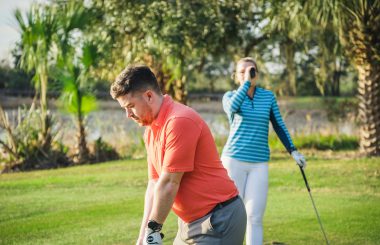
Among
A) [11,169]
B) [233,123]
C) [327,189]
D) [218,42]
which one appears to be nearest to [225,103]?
[233,123]

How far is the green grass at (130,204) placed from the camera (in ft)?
26.1

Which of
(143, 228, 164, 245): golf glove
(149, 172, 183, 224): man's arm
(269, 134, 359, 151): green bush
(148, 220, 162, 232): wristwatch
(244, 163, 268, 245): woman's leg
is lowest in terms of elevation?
(269, 134, 359, 151): green bush

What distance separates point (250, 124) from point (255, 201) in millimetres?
723

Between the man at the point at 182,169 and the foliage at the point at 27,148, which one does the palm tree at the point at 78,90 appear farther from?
the man at the point at 182,169

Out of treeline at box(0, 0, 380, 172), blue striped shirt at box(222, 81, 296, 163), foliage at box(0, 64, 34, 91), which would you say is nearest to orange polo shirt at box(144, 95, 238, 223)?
blue striped shirt at box(222, 81, 296, 163)

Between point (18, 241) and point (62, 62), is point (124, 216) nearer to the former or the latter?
point (18, 241)

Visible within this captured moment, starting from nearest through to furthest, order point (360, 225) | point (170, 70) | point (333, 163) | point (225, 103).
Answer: point (225, 103) < point (360, 225) < point (333, 163) < point (170, 70)

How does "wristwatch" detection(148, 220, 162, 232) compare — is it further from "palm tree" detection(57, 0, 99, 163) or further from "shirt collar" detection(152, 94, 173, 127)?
"palm tree" detection(57, 0, 99, 163)

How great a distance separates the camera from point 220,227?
361 cm

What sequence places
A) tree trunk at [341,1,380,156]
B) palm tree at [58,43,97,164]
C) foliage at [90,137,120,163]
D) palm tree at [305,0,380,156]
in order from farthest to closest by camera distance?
1. foliage at [90,137,120,163]
2. palm tree at [58,43,97,164]
3. tree trunk at [341,1,380,156]
4. palm tree at [305,0,380,156]

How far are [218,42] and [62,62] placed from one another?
4.44 metres

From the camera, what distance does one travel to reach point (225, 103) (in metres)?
6.48

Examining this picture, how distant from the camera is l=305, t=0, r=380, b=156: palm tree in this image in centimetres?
1563

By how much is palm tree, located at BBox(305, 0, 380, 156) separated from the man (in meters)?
12.3
